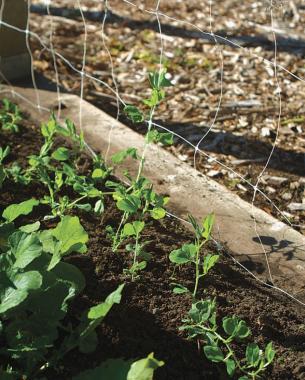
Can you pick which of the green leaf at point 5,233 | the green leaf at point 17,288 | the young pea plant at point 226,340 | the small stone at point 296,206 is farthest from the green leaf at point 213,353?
the small stone at point 296,206

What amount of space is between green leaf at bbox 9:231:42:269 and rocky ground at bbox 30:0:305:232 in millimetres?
1015

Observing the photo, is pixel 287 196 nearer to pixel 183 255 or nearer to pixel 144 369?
pixel 183 255

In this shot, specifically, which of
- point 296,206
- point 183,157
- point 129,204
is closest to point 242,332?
point 129,204

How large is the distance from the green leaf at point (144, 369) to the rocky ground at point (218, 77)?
1224mm

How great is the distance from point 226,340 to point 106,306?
364mm

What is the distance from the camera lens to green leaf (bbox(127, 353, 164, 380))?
165 centimetres

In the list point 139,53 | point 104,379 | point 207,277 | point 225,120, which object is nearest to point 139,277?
point 207,277

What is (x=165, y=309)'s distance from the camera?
2246 millimetres

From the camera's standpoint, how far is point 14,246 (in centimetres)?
194

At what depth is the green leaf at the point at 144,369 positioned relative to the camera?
1.65 meters

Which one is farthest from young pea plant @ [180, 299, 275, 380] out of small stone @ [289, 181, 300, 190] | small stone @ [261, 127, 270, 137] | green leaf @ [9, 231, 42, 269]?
small stone @ [261, 127, 270, 137]

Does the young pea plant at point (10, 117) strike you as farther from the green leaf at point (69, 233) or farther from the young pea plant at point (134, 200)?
the green leaf at point (69, 233)

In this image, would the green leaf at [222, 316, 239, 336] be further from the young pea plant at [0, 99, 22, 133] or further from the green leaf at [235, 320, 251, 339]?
the young pea plant at [0, 99, 22, 133]

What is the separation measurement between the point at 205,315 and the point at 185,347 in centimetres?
12
